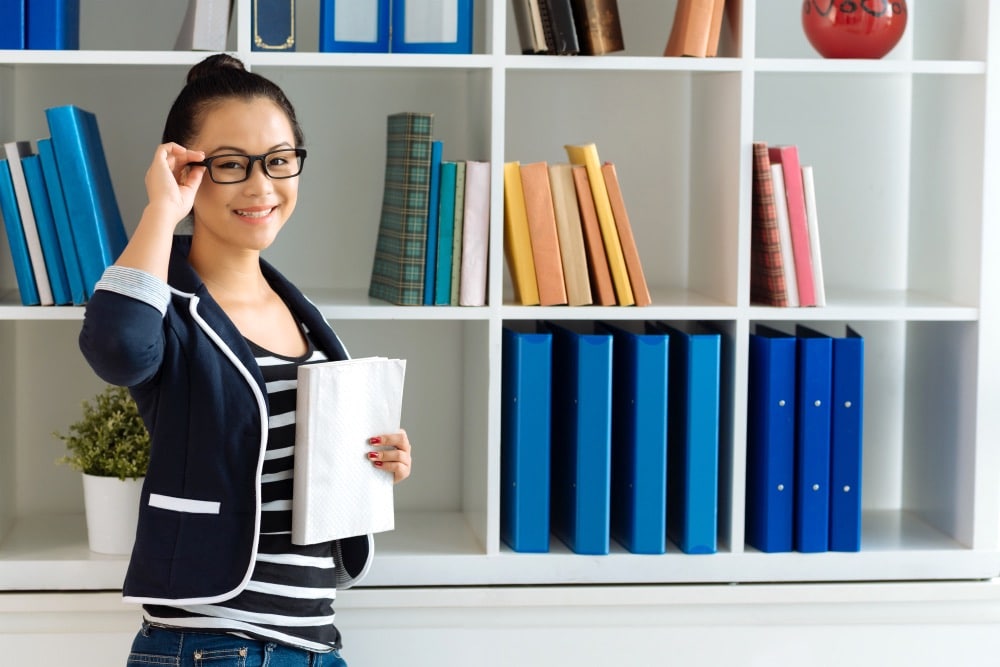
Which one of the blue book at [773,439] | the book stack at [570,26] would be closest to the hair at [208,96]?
the book stack at [570,26]

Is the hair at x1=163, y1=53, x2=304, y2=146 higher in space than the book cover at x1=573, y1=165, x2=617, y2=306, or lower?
higher

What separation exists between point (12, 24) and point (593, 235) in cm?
92

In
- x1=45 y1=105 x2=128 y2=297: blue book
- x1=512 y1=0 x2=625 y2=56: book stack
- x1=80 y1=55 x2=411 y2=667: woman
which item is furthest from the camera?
x1=512 y1=0 x2=625 y2=56: book stack

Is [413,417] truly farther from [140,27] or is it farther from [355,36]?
[140,27]

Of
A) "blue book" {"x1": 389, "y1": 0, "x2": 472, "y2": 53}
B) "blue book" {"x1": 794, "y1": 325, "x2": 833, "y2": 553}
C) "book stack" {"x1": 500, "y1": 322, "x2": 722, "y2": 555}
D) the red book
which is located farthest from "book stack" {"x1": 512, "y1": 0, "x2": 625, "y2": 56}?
"blue book" {"x1": 794, "y1": 325, "x2": 833, "y2": 553}

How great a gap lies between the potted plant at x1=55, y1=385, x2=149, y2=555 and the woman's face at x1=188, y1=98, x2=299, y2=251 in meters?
0.49

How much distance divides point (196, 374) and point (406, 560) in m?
0.60

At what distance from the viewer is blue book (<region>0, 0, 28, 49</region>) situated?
1708mm

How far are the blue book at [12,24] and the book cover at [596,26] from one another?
82 cm

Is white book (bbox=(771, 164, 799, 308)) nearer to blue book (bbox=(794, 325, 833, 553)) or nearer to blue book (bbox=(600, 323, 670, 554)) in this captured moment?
blue book (bbox=(794, 325, 833, 553))

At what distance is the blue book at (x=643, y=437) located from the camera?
182 cm

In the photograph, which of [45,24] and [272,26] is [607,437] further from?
[45,24]

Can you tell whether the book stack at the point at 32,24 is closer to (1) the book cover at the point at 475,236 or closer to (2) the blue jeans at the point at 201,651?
(1) the book cover at the point at 475,236

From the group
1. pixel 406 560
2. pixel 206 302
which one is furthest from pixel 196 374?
pixel 406 560
